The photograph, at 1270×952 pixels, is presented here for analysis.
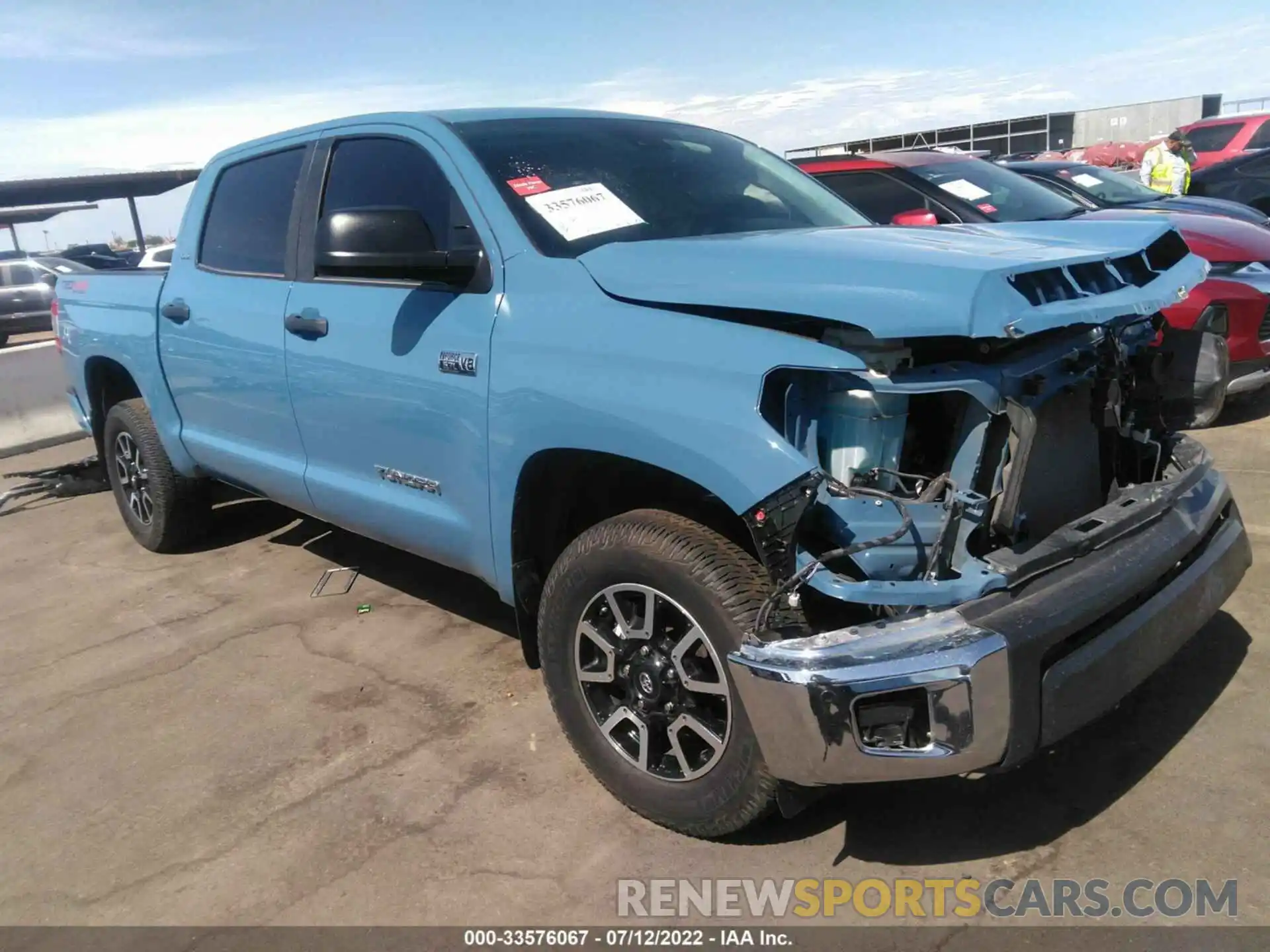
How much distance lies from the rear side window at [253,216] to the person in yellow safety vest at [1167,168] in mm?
9705

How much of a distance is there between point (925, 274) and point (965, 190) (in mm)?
4785

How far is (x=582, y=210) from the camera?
3.10 meters

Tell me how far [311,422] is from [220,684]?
1073mm

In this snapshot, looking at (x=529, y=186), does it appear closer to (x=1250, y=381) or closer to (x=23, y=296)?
(x=1250, y=381)

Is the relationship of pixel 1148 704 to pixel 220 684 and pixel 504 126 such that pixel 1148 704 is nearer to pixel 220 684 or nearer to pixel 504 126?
pixel 504 126

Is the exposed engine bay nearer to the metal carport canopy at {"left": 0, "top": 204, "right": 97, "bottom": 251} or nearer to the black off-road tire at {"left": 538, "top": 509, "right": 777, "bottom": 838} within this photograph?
the black off-road tire at {"left": 538, "top": 509, "right": 777, "bottom": 838}

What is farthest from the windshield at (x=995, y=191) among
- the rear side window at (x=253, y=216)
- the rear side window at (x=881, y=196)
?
the rear side window at (x=253, y=216)

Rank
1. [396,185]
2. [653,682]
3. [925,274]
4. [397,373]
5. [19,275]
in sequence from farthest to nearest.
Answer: [19,275] → [396,185] → [397,373] → [653,682] → [925,274]

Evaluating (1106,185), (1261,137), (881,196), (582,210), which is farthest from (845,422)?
(1261,137)

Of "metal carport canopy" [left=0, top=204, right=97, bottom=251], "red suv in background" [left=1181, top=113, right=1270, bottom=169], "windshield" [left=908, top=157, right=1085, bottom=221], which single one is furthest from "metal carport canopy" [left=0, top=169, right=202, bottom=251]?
"red suv in background" [left=1181, top=113, right=1270, bottom=169]

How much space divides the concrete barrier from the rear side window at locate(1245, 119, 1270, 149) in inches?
638

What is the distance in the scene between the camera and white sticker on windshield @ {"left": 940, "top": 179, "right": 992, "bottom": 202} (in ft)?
21.1

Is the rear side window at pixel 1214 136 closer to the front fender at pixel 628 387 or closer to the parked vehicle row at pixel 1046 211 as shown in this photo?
the parked vehicle row at pixel 1046 211

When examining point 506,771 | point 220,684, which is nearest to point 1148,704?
point 506,771
